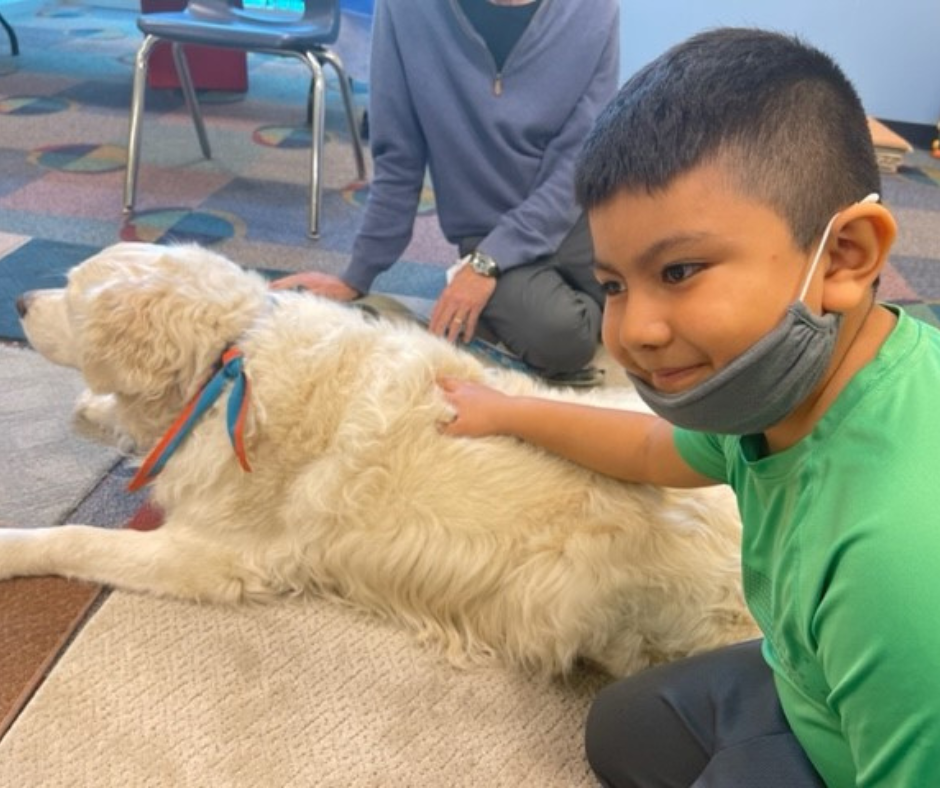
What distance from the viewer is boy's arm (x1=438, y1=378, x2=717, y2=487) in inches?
52.9

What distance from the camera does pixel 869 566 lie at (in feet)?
2.44

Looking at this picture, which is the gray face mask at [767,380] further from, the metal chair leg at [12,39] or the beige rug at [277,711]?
the metal chair leg at [12,39]

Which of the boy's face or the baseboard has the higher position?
the boy's face

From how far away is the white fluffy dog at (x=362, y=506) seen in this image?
1.44 meters

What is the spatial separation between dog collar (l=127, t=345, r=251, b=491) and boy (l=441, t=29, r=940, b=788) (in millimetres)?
807

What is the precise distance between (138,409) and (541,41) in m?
1.36

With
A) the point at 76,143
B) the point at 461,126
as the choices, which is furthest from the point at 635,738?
the point at 76,143

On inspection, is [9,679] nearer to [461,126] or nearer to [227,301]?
[227,301]

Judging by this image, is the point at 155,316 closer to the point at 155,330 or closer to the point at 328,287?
the point at 155,330

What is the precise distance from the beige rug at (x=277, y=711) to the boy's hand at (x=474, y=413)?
A: 16.0 inches

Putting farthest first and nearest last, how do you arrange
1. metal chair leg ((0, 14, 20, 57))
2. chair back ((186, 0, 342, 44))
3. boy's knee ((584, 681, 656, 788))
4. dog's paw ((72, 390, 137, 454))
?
metal chair leg ((0, 14, 20, 57))
chair back ((186, 0, 342, 44))
dog's paw ((72, 390, 137, 454))
boy's knee ((584, 681, 656, 788))

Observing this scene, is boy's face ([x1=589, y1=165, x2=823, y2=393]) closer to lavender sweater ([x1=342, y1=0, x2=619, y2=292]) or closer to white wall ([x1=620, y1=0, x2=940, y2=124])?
lavender sweater ([x1=342, y1=0, x2=619, y2=292])

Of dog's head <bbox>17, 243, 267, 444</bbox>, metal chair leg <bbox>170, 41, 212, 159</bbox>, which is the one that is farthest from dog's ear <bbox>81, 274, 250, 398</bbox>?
metal chair leg <bbox>170, 41, 212, 159</bbox>

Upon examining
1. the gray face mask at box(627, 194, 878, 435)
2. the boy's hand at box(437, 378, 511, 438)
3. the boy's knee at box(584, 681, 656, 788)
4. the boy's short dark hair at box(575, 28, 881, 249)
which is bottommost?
the boy's knee at box(584, 681, 656, 788)
